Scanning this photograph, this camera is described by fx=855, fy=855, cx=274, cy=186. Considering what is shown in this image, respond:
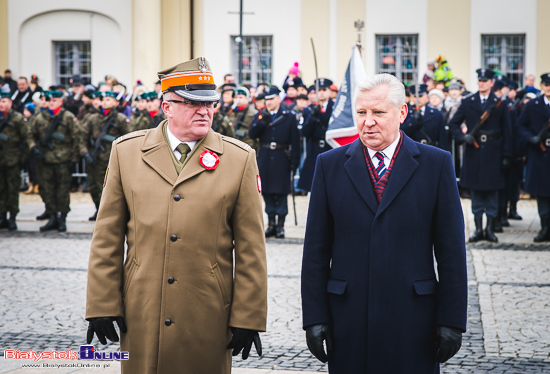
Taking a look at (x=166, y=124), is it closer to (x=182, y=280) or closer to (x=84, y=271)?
(x=182, y=280)

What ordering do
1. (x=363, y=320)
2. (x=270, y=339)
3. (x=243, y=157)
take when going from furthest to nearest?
(x=270, y=339), (x=243, y=157), (x=363, y=320)

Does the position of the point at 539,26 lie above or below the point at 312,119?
above

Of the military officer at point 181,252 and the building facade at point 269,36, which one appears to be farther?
the building facade at point 269,36

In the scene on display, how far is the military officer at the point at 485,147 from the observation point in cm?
1144

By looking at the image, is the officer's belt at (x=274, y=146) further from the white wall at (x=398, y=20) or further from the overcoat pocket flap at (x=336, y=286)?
the white wall at (x=398, y=20)

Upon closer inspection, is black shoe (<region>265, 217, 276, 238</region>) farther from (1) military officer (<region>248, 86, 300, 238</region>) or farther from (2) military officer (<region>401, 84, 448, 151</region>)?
(2) military officer (<region>401, 84, 448, 151</region>)

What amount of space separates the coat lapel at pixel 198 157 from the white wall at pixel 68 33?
2297 cm

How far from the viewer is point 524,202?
1636 cm

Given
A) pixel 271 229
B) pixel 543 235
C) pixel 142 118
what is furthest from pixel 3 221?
Answer: pixel 543 235

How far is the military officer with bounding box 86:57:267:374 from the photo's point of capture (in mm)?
3730

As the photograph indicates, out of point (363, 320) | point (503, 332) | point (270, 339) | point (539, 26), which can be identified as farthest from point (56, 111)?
point (539, 26)

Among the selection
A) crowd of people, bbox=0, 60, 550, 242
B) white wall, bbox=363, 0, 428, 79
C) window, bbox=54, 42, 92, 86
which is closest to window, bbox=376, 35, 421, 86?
white wall, bbox=363, 0, 428, 79

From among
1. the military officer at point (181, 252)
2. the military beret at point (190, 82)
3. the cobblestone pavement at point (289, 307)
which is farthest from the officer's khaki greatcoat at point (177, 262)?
the cobblestone pavement at point (289, 307)

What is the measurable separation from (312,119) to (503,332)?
6.77 metres
